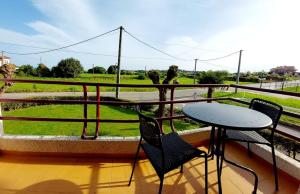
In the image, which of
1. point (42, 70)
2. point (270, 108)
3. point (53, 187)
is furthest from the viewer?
point (42, 70)

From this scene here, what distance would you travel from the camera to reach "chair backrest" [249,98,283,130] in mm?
1896

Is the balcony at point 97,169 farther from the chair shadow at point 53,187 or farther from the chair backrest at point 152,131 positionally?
the chair backrest at point 152,131

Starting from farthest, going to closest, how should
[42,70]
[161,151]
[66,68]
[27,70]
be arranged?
[66,68]
[42,70]
[27,70]
[161,151]

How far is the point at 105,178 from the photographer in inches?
76.1

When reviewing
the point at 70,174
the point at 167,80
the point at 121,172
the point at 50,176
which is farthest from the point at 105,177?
the point at 167,80

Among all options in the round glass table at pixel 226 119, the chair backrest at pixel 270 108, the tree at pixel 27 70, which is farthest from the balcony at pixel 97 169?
the tree at pixel 27 70

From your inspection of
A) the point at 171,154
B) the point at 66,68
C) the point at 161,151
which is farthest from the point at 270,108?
the point at 66,68

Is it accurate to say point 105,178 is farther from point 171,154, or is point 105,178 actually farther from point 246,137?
point 246,137

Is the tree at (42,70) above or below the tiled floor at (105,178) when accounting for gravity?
above

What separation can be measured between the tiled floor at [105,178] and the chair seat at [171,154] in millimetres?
461

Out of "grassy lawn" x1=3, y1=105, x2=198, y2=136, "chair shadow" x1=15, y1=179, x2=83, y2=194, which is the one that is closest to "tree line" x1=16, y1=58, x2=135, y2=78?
"grassy lawn" x1=3, y1=105, x2=198, y2=136

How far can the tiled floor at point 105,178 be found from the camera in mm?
1751

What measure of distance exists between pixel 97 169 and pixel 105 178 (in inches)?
7.8

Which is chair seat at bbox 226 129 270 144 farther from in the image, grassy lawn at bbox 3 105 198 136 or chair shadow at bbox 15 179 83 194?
grassy lawn at bbox 3 105 198 136
